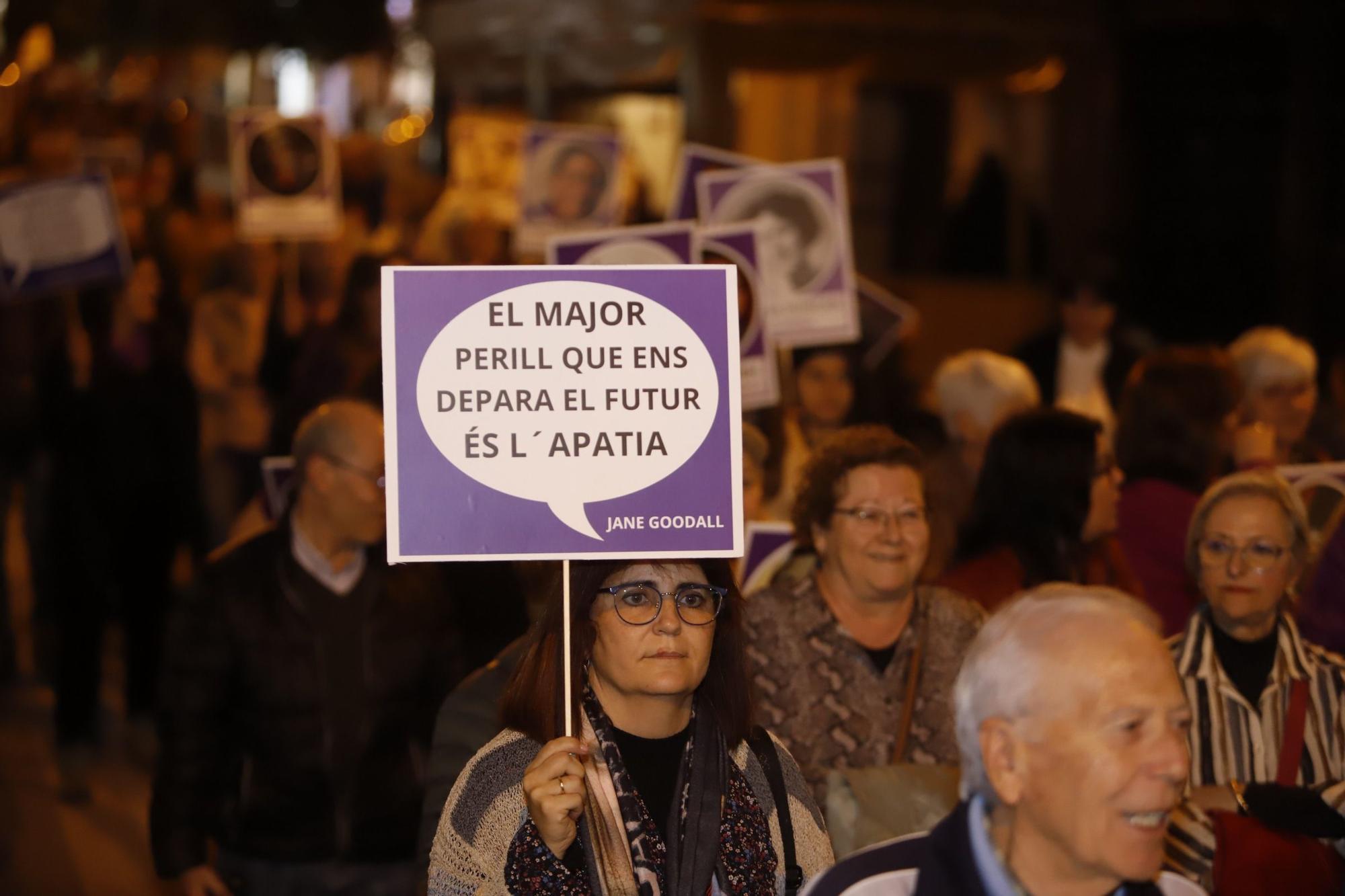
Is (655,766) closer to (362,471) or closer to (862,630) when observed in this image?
(862,630)

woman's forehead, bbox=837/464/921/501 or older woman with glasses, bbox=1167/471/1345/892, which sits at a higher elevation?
woman's forehead, bbox=837/464/921/501

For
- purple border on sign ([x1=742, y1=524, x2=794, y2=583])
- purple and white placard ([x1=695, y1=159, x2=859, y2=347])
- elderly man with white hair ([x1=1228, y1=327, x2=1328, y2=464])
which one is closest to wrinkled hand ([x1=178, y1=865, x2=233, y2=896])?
purple border on sign ([x1=742, y1=524, x2=794, y2=583])

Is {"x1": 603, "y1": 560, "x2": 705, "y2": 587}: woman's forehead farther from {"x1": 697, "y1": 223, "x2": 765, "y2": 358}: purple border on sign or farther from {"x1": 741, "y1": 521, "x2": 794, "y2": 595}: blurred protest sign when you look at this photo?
{"x1": 697, "y1": 223, "x2": 765, "y2": 358}: purple border on sign

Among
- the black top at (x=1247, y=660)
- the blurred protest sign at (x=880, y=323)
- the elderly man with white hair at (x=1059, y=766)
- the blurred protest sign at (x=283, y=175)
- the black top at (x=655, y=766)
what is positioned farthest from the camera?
the blurred protest sign at (x=283, y=175)

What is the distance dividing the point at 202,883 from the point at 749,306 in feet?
9.70

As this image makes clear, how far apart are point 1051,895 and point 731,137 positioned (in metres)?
10.4

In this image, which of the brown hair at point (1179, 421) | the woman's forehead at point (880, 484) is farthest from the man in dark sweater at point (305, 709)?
the brown hair at point (1179, 421)

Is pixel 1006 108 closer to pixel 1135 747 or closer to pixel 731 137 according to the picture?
pixel 731 137

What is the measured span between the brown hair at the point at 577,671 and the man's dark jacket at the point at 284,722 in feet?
4.24

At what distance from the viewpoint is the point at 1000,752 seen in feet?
9.07

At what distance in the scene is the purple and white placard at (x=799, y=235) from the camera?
746cm

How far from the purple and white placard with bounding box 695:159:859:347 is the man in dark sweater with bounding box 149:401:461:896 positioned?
2.82 m

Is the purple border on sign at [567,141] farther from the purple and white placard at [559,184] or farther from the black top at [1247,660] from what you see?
the black top at [1247,660]

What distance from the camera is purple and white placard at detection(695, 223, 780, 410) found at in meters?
6.69
